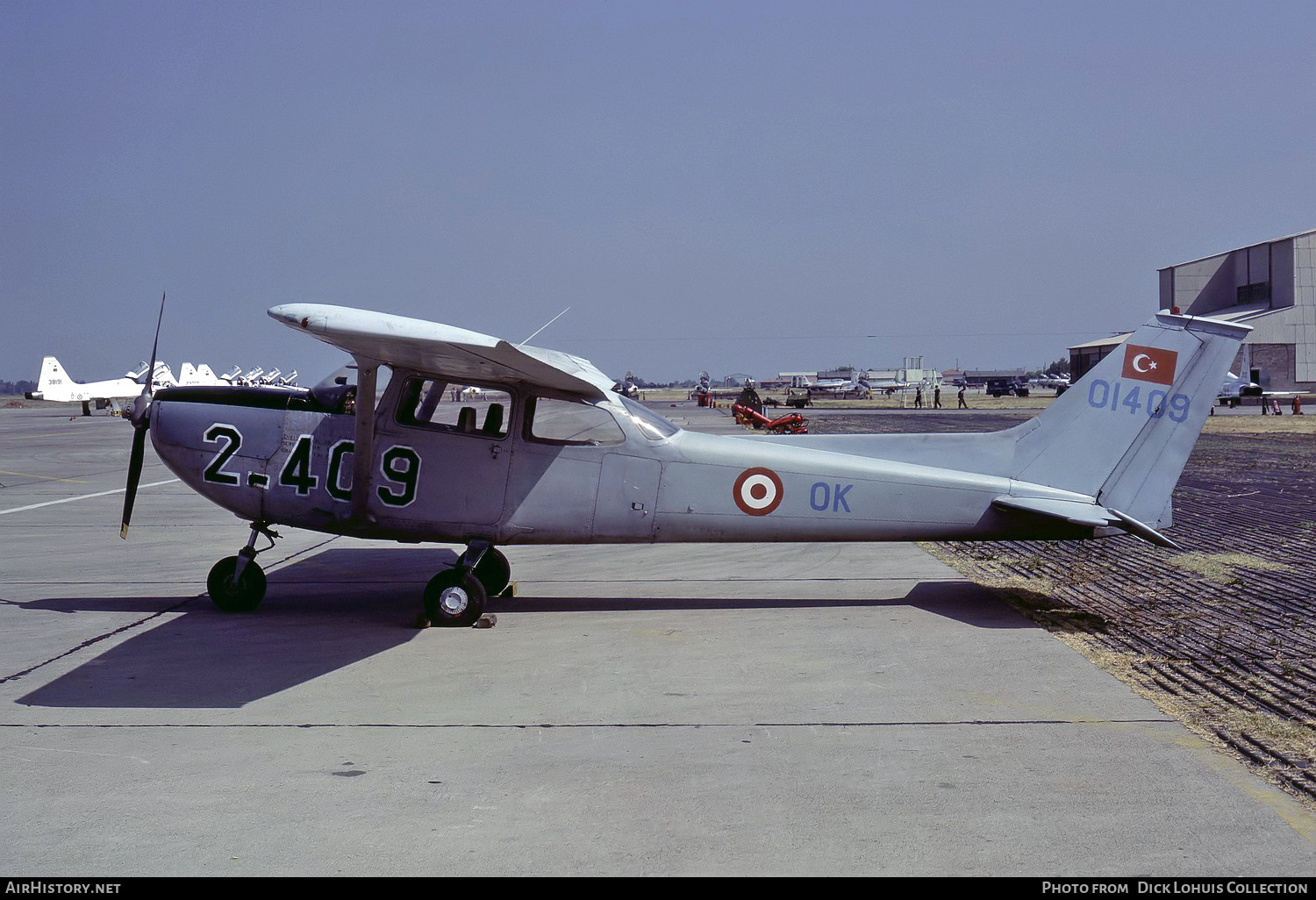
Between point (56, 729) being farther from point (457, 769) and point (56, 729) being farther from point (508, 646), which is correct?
point (508, 646)

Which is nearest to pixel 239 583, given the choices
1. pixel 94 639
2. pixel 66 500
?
pixel 94 639

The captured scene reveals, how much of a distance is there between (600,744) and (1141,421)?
18.5 feet

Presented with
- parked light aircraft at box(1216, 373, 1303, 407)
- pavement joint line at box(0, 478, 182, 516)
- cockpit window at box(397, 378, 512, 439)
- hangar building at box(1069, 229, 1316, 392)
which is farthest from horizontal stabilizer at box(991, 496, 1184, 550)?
hangar building at box(1069, 229, 1316, 392)

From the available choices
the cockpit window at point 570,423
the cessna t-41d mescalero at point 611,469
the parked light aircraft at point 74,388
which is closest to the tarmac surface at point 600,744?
the cessna t-41d mescalero at point 611,469

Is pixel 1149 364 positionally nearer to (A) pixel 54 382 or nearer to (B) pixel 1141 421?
(B) pixel 1141 421

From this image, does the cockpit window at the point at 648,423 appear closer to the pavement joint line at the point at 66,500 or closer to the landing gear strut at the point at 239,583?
the landing gear strut at the point at 239,583

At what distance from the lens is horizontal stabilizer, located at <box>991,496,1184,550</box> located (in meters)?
8.82

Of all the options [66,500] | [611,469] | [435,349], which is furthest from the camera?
[66,500]

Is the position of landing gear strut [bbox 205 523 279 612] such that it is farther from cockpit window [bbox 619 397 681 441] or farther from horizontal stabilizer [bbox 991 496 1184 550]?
horizontal stabilizer [bbox 991 496 1184 550]

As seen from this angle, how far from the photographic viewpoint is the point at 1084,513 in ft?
29.4

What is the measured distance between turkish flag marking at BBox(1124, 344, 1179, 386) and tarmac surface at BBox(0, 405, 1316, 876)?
2252 mm

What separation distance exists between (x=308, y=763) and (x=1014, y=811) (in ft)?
11.1

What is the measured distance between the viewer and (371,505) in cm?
923

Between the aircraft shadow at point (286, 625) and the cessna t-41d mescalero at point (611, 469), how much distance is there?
0.61 m
